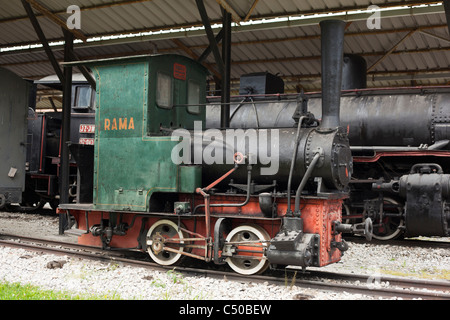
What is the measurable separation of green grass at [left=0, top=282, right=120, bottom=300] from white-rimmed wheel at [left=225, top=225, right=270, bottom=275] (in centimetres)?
174

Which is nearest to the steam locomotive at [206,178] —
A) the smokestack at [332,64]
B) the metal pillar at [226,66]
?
the smokestack at [332,64]

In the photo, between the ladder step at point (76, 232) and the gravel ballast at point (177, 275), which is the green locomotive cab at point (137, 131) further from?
the gravel ballast at point (177, 275)

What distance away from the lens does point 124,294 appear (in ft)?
17.3

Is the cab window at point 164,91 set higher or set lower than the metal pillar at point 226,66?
lower

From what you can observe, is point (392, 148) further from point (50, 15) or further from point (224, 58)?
point (50, 15)

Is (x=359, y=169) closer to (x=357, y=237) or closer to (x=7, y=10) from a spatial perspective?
(x=357, y=237)

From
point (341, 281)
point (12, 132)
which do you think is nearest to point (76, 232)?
point (12, 132)

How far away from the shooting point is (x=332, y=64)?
5.99 m

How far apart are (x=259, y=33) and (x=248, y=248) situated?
861cm

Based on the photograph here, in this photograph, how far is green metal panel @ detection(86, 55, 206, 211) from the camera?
21.5 feet

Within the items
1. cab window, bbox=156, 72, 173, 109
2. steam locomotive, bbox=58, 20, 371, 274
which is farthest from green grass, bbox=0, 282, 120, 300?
cab window, bbox=156, 72, 173, 109

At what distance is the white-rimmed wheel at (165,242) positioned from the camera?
659cm

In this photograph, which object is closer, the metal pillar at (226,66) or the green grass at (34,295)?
the green grass at (34,295)

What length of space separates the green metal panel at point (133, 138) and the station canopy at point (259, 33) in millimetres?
1944
